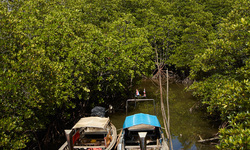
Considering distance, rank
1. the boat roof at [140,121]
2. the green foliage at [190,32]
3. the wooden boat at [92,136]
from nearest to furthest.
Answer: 1. the wooden boat at [92,136]
2. the boat roof at [140,121]
3. the green foliage at [190,32]

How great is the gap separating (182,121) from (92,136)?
30.7ft

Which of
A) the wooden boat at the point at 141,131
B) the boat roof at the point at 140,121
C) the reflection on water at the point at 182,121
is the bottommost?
the reflection on water at the point at 182,121

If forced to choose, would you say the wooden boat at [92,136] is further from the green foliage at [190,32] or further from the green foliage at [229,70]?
the green foliage at [190,32]

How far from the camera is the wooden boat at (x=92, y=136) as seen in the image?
492 inches

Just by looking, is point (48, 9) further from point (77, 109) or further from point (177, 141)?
point (177, 141)

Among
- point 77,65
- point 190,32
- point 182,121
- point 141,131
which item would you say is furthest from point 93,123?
point 190,32

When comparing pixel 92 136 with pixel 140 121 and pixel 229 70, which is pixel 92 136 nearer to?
pixel 140 121

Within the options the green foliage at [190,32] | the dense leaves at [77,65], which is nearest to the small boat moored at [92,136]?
the dense leaves at [77,65]

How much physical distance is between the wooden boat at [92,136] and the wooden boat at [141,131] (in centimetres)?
76

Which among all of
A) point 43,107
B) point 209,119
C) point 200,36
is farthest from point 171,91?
point 43,107

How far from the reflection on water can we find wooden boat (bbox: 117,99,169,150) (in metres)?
2.90

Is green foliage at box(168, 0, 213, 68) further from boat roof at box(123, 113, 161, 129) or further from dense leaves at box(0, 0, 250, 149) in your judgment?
boat roof at box(123, 113, 161, 129)

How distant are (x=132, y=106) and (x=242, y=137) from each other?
→ 1771 centimetres

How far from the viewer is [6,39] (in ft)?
37.0
